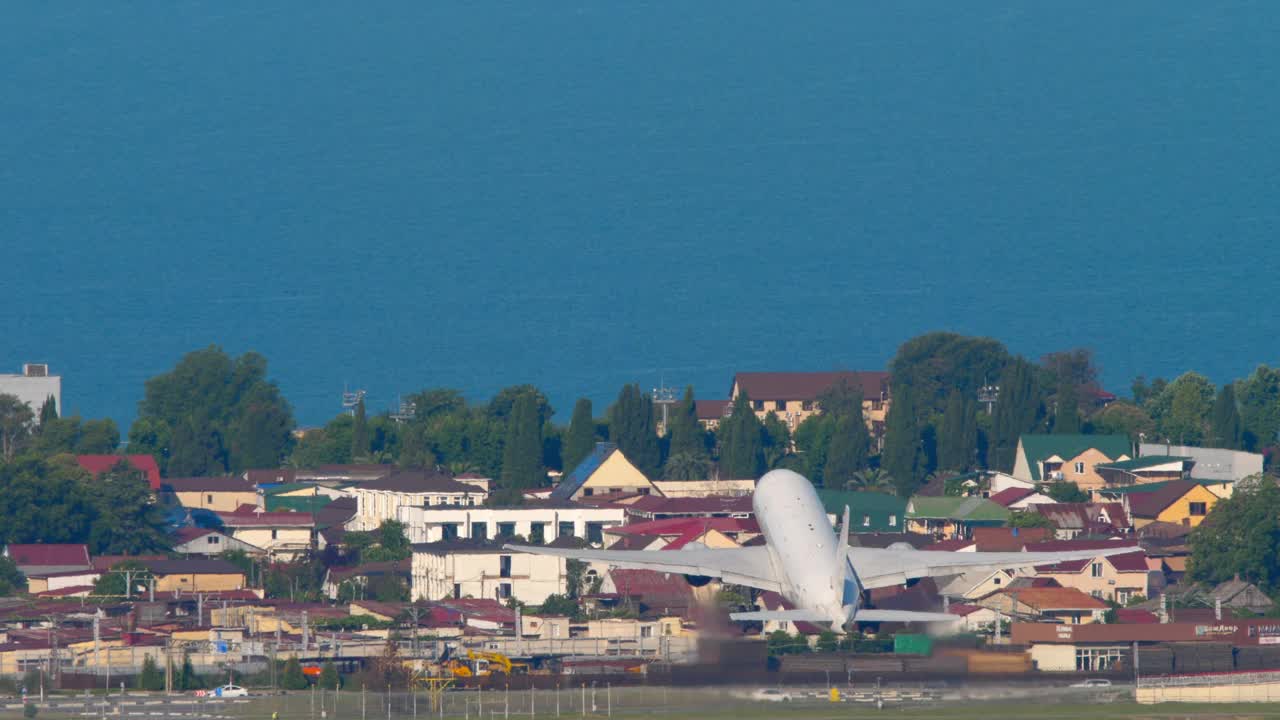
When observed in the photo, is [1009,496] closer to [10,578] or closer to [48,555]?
[48,555]

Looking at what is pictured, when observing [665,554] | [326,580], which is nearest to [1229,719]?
[665,554]

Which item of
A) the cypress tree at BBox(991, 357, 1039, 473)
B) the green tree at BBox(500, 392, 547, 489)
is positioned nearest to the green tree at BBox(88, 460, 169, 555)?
the green tree at BBox(500, 392, 547, 489)

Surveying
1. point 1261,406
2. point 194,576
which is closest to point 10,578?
point 194,576

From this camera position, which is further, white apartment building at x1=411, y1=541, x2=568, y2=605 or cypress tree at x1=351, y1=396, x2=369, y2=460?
cypress tree at x1=351, y1=396, x2=369, y2=460

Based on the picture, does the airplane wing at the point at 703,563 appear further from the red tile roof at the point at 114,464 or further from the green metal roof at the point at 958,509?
the red tile roof at the point at 114,464

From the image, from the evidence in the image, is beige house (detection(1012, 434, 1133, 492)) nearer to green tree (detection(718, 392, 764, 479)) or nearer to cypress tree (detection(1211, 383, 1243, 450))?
cypress tree (detection(1211, 383, 1243, 450))

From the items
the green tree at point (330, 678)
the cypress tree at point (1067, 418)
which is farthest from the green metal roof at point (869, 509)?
the green tree at point (330, 678)
